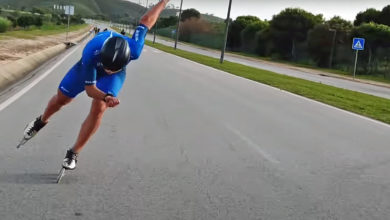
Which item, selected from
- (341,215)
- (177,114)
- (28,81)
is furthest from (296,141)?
(28,81)

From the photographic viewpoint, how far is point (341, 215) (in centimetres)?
492

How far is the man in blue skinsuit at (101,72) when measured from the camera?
4.99 m

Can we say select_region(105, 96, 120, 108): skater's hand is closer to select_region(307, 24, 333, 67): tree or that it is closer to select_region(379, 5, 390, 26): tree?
select_region(307, 24, 333, 67): tree

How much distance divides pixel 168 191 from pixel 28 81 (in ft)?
36.3

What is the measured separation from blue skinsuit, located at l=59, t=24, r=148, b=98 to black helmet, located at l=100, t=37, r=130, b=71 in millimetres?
207

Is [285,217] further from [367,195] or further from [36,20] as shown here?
[36,20]

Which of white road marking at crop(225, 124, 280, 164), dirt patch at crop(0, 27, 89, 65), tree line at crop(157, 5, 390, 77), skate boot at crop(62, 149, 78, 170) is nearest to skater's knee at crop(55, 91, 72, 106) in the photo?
skate boot at crop(62, 149, 78, 170)

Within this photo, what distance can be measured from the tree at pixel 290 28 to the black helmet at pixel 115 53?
215ft

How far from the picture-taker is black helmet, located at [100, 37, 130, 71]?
4.94m

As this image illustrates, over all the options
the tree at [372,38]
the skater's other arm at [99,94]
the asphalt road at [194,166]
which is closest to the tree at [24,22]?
the tree at [372,38]

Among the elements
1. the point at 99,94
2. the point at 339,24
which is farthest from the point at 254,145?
the point at 339,24

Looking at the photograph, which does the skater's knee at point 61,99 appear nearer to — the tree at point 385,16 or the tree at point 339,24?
the tree at point 339,24

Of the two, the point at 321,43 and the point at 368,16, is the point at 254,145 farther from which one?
the point at 368,16

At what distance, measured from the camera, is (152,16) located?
5777mm
